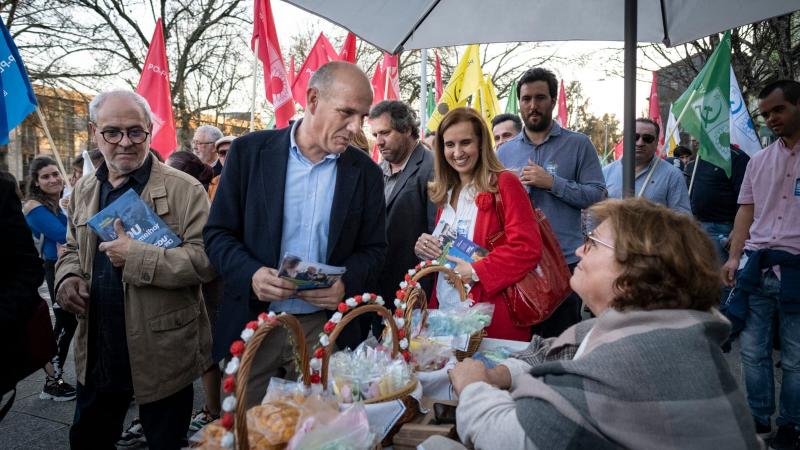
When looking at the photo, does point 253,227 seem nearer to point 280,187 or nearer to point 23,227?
point 280,187

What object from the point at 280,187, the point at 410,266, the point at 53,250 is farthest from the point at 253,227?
the point at 53,250

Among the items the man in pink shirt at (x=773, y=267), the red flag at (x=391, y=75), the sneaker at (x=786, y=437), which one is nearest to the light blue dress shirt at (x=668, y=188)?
the man in pink shirt at (x=773, y=267)

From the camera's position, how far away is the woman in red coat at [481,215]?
265 cm

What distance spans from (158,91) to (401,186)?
436cm

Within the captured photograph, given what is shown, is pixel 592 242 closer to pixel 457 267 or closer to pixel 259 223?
pixel 457 267

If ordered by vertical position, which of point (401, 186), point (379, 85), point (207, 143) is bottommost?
point (401, 186)

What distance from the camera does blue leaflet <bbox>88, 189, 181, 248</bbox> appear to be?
2273 mm

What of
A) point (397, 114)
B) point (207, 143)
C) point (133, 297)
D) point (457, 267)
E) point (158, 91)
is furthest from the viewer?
point (158, 91)

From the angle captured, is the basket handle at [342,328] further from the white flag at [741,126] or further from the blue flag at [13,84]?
the white flag at [741,126]

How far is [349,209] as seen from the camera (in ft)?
7.56

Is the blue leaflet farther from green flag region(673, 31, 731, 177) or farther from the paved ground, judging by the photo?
green flag region(673, 31, 731, 177)

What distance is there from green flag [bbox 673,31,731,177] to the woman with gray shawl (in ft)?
11.3

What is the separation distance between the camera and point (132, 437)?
349cm

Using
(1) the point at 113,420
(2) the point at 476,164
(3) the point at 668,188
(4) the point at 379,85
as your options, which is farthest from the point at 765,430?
(4) the point at 379,85
